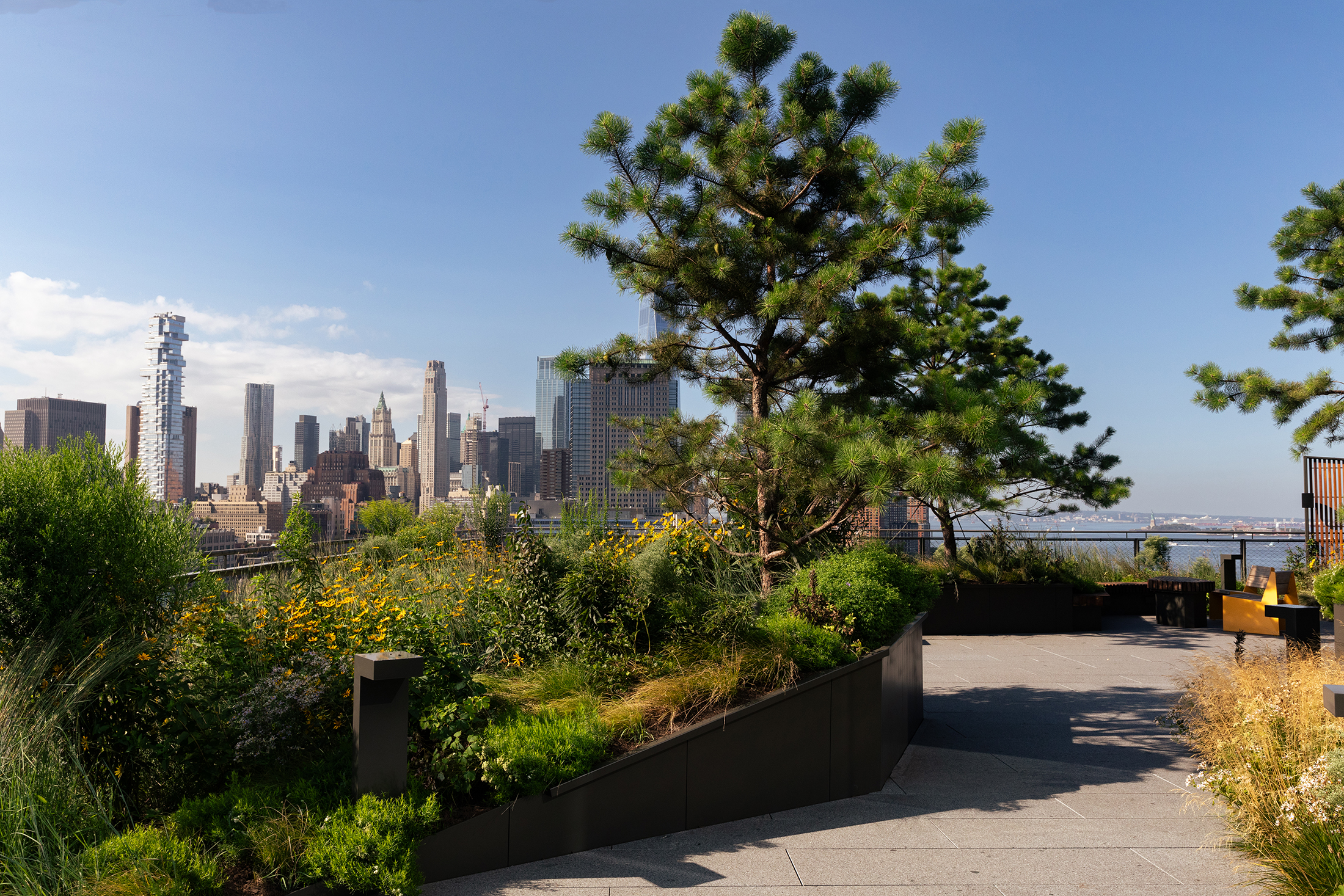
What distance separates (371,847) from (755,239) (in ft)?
14.8

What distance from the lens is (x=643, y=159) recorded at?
5.66 meters

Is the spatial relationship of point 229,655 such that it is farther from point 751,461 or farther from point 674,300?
point 674,300

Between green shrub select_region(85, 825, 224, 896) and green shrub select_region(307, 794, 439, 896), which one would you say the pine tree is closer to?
green shrub select_region(307, 794, 439, 896)

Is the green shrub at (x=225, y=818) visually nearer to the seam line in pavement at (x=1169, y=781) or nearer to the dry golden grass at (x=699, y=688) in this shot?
the dry golden grass at (x=699, y=688)

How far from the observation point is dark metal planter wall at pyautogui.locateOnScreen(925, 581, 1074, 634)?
1015 centimetres

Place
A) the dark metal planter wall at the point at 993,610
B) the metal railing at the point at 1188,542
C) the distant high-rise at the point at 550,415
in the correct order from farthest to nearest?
the distant high-rise at the point at 550,415, the metal railing at the point at 1188,542, the dark metal planter wall at the point at 993,610

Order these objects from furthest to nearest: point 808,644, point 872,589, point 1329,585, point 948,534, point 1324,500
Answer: point 1324,500 < point 948,534 < point 1329,585 < point 872,589 < point 808,644

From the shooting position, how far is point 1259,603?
5.76 m

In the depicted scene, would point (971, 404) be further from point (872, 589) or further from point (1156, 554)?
point (1156, 554)

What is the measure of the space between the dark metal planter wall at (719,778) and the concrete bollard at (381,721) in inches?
12.3

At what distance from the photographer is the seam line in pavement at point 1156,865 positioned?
3.07 m

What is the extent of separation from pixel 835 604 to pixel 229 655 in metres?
3.40

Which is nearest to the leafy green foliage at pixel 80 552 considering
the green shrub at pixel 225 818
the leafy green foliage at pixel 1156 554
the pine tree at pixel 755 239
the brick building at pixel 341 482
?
the green shrub at pixel 225 818

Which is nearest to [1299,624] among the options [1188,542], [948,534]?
[948,534]
